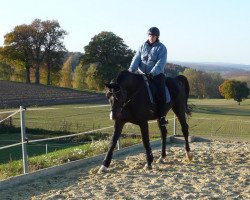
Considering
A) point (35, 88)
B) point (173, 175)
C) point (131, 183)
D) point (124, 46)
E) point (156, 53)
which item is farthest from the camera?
point (124, 46)

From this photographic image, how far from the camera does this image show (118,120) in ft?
24.0

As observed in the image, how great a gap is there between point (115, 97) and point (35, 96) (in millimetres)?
49416

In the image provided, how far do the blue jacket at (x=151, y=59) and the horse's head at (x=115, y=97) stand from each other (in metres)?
1.01

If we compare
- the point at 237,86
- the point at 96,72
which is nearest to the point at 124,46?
the point at 96,72

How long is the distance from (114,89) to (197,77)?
81.0 m

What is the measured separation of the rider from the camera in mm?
7629

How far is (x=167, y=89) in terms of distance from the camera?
26.1ft

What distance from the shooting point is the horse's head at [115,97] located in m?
6.68

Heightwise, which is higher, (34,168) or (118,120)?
(118,120)

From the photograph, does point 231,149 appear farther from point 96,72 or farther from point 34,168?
point 96,72

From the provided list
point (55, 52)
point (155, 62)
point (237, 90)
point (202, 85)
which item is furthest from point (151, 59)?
point (202, 85)

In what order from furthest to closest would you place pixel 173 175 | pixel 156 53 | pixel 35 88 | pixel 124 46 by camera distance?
pixel 124 46 → pixel 35 88 → pixel 156 53 → pixel 173 175

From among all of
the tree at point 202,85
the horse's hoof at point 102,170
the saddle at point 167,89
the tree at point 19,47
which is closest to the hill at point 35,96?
the tree at point 19,47

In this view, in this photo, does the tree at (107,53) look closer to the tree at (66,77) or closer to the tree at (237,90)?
the tree at (237,90)
